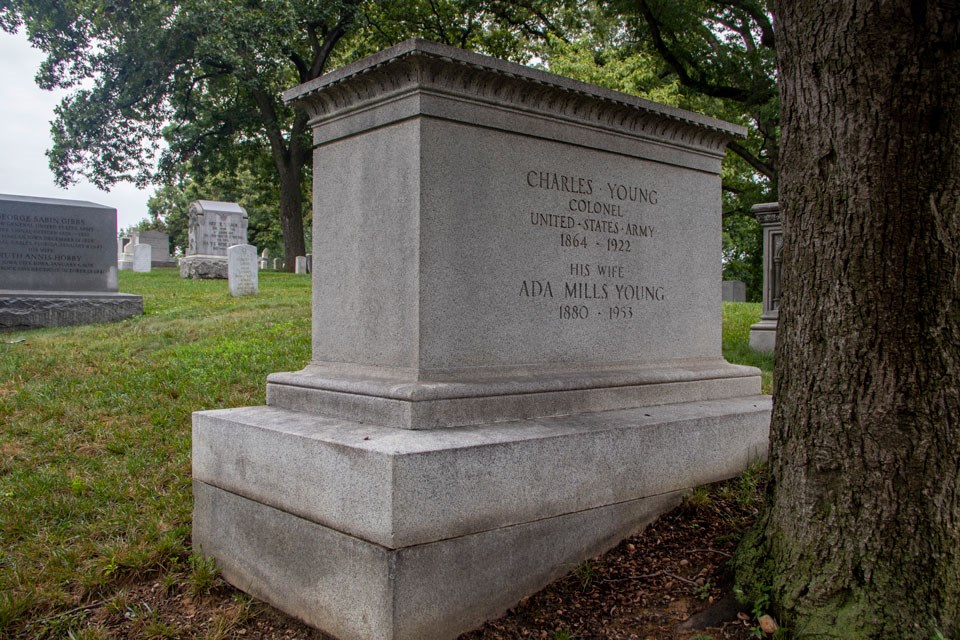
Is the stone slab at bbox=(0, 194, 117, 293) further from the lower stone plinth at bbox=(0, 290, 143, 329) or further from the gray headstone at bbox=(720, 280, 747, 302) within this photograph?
the gray headstone at bbox=(720, 280, 747, 302)

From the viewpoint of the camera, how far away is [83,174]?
23.9 meters

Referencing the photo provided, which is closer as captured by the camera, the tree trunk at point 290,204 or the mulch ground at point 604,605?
the mulch ground at point 604,605

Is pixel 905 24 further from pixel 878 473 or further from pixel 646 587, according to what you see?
pixel 646 587

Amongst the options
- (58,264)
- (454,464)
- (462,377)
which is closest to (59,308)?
(58,264)

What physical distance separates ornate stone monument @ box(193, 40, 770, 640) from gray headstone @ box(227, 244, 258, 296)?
11.4 metres

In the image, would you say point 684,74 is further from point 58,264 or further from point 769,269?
point 58,264

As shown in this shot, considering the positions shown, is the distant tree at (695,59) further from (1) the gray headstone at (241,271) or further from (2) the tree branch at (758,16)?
(1) the gray headstone at (241,271)

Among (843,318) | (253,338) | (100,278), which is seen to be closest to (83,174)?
(100,278)

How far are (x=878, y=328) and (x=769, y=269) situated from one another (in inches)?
328

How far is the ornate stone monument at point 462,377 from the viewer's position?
3.11m

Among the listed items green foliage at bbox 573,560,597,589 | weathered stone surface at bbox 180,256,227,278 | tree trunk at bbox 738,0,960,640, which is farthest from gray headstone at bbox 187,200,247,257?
tree trunk at bbox 738,0,960,640

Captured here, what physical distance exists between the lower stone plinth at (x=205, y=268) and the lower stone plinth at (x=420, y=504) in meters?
18.8

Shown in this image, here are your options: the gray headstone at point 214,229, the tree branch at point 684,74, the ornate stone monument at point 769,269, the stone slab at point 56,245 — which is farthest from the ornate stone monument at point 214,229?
the ornate stone monument at point 769,269

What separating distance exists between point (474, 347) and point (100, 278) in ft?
34.2
